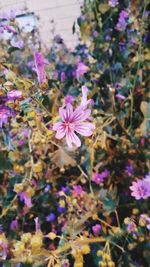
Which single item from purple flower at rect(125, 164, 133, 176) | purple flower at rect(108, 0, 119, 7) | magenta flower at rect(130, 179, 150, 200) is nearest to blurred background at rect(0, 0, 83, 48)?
purple flower at rect(108, 0, 119, 7)

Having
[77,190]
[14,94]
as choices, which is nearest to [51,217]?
[77,190]

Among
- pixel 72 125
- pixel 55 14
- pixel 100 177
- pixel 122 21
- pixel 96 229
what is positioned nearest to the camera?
pixel 72 125

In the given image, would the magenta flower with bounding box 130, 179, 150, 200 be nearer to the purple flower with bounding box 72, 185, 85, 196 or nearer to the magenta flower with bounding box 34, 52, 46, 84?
the purple flower with bounding box 72, 185, 85, 196

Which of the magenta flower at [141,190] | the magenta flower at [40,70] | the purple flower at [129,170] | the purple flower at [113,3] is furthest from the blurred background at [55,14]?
the magenta flower at [40,70]

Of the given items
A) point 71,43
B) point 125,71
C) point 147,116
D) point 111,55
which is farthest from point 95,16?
point 71,43

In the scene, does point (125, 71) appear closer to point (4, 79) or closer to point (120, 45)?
point (120, 45)

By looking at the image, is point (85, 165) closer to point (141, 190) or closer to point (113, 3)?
point (141, 190)

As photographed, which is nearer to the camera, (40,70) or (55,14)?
(40,70)

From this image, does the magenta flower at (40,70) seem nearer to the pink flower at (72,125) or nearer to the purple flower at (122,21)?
the pink flower at (72,125)
